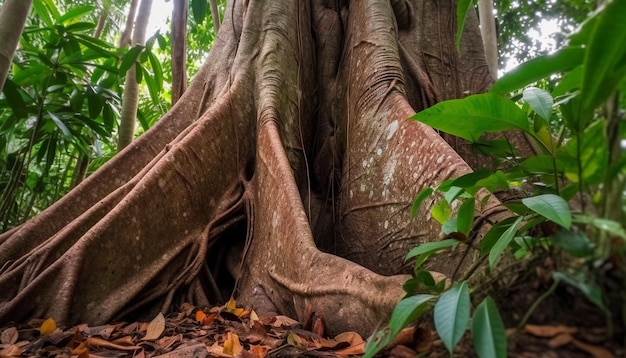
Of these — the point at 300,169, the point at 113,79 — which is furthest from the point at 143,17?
the point at 300,169

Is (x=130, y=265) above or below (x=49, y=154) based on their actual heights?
below

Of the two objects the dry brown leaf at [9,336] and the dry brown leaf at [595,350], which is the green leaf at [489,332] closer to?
the dry brown leaf at [595,350]

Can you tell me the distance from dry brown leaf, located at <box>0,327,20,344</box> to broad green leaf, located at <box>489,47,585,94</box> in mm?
1753

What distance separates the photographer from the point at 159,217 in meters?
2.20

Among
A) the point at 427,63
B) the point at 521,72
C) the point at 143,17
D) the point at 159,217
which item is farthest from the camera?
the point at 143,17

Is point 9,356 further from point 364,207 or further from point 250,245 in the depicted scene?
point 364,207

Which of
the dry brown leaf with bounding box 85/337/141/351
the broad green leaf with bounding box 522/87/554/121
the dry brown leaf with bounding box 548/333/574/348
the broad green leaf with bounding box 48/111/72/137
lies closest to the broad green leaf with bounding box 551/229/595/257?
the dry brown leaf with bounding box 548/333/574/348

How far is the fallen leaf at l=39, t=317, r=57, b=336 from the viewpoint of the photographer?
1.67 meters

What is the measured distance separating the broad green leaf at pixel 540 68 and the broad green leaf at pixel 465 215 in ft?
0.92

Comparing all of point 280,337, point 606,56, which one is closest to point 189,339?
point 280,337

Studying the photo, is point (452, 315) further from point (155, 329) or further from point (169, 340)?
point (155, 329)

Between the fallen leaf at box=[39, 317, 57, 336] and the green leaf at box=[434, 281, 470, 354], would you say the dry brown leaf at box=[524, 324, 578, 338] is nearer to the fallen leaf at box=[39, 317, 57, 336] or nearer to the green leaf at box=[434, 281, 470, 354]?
the green leaf at box=[434, 281, 470, 354]

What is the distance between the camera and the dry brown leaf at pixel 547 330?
22.1 inches

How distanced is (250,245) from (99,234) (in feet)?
2.34
